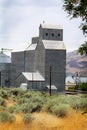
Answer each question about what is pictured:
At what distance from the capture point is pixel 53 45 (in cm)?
9000

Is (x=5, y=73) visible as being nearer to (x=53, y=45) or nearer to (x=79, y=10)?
(x=53, y=45)

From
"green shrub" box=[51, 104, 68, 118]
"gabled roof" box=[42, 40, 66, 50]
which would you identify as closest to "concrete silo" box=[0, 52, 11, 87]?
"gabled roof" box=[42, 40, 66, 50]

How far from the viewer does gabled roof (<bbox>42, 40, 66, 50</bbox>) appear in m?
88.8

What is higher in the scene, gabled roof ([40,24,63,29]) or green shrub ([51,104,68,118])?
gabled roof ([40,24,63,29])

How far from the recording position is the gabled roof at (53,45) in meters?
88.8

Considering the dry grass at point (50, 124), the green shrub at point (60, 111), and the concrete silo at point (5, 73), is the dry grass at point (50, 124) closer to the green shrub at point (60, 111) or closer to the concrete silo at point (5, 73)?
the green shrub at point (60, 111)

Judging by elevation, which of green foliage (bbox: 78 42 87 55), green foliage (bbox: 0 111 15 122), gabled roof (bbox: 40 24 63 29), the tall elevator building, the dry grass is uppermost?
gabled roof (bbox: 40 24 63 29)

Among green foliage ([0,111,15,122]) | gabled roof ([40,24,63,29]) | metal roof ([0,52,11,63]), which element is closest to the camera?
green foliage ([0,111,15,122])

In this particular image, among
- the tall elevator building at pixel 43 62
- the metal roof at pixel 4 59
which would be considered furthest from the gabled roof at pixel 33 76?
the metal roof at pixel 4 59

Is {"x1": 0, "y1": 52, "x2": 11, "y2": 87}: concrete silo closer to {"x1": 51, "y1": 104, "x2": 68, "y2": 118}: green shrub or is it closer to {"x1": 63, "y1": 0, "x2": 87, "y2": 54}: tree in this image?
{"x1": 51, "y1": 104, "x2": 68, "y2": 118}: green shrub

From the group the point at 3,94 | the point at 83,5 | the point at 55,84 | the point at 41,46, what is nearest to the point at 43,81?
the point at 55,84

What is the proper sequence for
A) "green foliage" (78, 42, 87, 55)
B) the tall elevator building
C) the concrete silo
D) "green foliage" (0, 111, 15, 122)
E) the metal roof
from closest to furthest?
1. "green foliage" (78, 42, 87, 55)
2. "green foliage" (0, 111, 15, 122)
3. the tall elevator building
4. the concrete silo
5. the metal roof

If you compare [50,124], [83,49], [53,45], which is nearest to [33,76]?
[53,45]

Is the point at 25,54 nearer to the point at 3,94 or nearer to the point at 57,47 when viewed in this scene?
the point at 57,47
